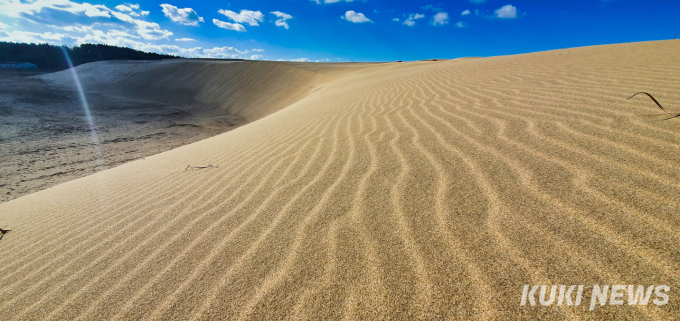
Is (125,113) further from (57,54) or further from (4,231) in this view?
(57,54)

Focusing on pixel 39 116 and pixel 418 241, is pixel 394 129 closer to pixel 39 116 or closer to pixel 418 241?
pixel 418 241

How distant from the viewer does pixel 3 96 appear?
1098 cm

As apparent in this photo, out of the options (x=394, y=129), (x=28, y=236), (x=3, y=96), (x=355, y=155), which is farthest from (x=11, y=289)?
(x=3, y=96)

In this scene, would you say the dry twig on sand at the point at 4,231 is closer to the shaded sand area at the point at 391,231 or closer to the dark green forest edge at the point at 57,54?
the shaded sand area at the point at 391,231

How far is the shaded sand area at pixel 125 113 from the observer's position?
20.6 ft

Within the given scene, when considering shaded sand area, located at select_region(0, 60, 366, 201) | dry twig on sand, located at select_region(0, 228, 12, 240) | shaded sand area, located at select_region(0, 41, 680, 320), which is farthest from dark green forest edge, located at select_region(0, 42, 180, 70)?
shaded sand area, located at select_region(0, 41, 680, 320)

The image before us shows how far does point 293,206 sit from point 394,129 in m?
1.70

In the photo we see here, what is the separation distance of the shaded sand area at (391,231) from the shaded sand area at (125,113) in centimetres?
483

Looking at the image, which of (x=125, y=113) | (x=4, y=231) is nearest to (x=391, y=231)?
(x=4, y=231)

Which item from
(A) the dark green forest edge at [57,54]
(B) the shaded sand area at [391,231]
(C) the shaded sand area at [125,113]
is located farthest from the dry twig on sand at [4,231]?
(A) the dark green forest edge at [57,54]

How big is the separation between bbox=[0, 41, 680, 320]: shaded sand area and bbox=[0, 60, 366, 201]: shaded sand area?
4.83m

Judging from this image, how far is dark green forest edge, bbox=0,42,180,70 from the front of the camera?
3644 centimetres

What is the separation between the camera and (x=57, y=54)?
39625 millimetres

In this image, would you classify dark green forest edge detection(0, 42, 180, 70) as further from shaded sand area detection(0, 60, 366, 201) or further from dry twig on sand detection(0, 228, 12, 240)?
dry twig on sand detection(0, 228, 12, 240)
